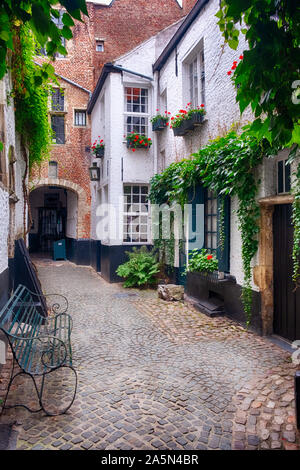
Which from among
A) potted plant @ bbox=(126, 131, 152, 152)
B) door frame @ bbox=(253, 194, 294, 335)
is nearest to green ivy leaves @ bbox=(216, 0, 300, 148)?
door frame @ bbox=(253, 194, 294, 335)

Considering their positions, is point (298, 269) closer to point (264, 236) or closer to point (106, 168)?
point (264, 236)

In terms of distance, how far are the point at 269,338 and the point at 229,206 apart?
2.50 meters

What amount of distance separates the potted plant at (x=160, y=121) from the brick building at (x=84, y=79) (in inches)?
215

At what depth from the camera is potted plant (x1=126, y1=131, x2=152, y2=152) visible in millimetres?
11250

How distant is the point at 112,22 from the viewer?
15469 mm

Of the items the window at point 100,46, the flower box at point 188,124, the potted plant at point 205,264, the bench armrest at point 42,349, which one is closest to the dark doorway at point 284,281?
the potted plant at point 205,264

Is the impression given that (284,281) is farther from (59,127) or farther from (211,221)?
(59,127)

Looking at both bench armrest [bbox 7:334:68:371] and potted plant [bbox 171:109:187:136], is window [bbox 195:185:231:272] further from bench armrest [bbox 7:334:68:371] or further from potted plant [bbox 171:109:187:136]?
bench armrest [bbox 7:334:68:371]

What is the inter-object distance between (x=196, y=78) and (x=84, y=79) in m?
8.63

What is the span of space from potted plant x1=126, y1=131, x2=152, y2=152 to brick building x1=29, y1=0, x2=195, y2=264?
4745 millimetres

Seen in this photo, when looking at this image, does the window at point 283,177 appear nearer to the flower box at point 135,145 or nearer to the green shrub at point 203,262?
the green shrub at point 203,262

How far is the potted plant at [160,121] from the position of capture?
10.6 m

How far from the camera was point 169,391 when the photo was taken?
3.85 m

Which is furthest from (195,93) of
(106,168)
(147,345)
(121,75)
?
(147,345)
